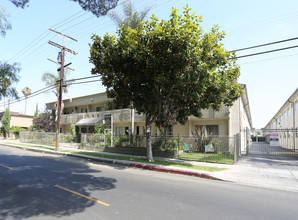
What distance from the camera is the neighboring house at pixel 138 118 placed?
18.7 meters

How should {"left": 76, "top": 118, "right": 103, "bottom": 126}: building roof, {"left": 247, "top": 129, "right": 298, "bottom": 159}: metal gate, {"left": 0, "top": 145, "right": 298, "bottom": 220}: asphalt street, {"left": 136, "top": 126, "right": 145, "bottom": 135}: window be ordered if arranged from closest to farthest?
1. {"left": 0, "top": 145, "right": 298, "bottom": 220}: asphalt street
2. {"left": 247, "top": 129, "right": 298, "bottom": 159}: metal gate
3. {"left": 136, "top": 126, "right": 145, "bottom": 135}: window
4. {"left": 76, "top": 118, "right": 103, "bottom": 126}: building roof

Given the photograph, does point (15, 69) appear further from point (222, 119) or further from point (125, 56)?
point (222, 119)

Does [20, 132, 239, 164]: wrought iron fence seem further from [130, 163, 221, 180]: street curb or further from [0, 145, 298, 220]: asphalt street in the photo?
[0, 145, 298, 220]: asphalt street

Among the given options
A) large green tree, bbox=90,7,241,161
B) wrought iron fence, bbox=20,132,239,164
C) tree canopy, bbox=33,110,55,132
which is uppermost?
large green tree, bbox=90,7,241,161

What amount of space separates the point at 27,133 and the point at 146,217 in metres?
30.7

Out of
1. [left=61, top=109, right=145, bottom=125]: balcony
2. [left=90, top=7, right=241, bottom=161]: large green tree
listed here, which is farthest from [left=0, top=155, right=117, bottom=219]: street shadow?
[left=61, top=109, right=145, bottom=125]: balcony

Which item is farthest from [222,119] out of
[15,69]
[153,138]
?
[15,69]

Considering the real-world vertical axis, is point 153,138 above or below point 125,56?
below

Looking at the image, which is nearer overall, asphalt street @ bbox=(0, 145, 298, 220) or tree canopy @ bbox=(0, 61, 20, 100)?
asphalt street @ bbox=(0, 145, 298, 220)

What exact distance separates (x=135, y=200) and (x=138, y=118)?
17457mm

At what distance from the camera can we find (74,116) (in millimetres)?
31781

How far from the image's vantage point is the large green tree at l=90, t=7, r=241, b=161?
10.1 meters

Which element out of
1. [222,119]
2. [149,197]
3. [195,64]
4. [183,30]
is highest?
[183,30]

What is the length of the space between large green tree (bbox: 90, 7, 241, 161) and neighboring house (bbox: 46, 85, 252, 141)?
5.77 metres
